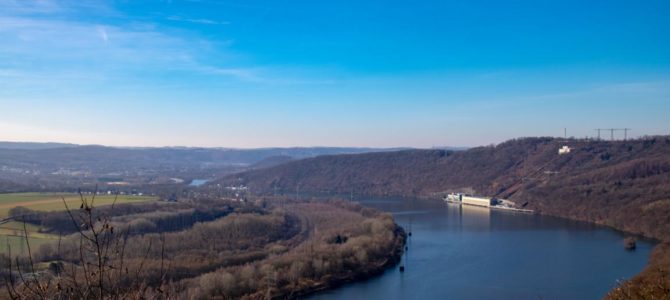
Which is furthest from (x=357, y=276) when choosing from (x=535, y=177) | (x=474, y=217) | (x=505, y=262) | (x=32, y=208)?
(x=535, y=177)

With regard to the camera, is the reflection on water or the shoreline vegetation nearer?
the shoreline vegetation

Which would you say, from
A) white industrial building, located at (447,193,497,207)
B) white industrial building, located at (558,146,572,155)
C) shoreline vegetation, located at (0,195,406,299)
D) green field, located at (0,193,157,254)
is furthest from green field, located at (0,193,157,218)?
white industrial building, located at (558,146,572,155)

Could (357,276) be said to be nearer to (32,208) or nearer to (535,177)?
(32,208)

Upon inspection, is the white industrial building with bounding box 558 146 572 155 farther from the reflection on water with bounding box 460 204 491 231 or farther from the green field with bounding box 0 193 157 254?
the green field with bounding box 0 193 157 254

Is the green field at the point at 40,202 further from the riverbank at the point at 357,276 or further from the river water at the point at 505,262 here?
the river water at the point at 505,262

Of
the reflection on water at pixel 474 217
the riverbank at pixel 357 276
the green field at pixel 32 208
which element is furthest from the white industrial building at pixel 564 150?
the green field at pixel 32 208

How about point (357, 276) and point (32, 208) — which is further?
point (32, 208)
